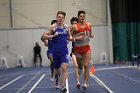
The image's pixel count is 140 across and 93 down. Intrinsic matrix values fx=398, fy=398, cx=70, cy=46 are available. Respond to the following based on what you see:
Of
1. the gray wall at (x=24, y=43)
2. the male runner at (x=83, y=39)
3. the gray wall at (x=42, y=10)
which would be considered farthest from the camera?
the gray wall at (x=42, y=10)

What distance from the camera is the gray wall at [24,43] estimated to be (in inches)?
1096

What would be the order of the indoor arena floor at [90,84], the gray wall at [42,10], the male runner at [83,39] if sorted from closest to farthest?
1. the male runner at [83,39]
2. the indoor arena floor at [90,84]
3. the gray wall at [42,10]

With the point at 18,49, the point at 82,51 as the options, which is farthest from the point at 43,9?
the point at 82,51

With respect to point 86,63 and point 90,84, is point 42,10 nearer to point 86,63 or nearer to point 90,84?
point 90,84

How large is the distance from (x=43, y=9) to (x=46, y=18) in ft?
2.20

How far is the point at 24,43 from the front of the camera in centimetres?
2795

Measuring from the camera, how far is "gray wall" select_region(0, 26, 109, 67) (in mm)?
27828

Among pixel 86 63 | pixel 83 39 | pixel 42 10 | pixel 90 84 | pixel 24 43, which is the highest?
pixel 42 10

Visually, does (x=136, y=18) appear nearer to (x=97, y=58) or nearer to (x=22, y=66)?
(x=97, y=58)

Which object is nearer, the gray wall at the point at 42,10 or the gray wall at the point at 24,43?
the gray wall at the point at 24,43

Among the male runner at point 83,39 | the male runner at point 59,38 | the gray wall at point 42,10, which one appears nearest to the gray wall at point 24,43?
the gray wall at point 42,10

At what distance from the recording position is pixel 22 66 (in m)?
27.6

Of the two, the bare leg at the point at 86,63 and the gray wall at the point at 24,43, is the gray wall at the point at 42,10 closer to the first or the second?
the gray wall at the point at 24,43

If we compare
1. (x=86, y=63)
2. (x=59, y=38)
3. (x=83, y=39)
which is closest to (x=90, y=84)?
(x=86, y=63)
